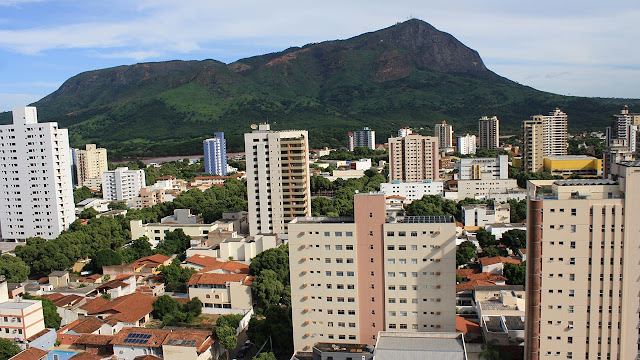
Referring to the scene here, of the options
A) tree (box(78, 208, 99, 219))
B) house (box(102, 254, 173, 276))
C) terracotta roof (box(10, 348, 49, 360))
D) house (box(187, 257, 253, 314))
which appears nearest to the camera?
terracotta roof (box(10, 348, 49, 360))

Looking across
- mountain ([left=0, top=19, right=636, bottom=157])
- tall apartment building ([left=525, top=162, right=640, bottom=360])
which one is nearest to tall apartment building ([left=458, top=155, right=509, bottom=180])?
tall apartment building ([left=525, top=162, right=640, bottom=360])

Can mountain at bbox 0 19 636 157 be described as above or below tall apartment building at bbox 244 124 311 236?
above

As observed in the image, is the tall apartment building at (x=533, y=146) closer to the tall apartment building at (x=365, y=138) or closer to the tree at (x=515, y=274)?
the tall apartment building at (x=365, y=138)

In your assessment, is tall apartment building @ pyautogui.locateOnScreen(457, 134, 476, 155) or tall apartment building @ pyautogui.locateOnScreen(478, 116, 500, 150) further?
tall apartment building @ pyautogui.locateOnScreen(478, 116, 500, 150)

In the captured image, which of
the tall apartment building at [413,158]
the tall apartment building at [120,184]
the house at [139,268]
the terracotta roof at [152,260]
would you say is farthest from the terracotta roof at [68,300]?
the tall apartment building at [413,158]

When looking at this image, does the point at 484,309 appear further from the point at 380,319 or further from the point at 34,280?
the point at 34,280

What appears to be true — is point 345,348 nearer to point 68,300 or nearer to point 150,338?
point 150,338

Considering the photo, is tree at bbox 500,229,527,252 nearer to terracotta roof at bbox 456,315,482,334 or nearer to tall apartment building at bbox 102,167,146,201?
terracotta roof at bbox 456,315,482,334
